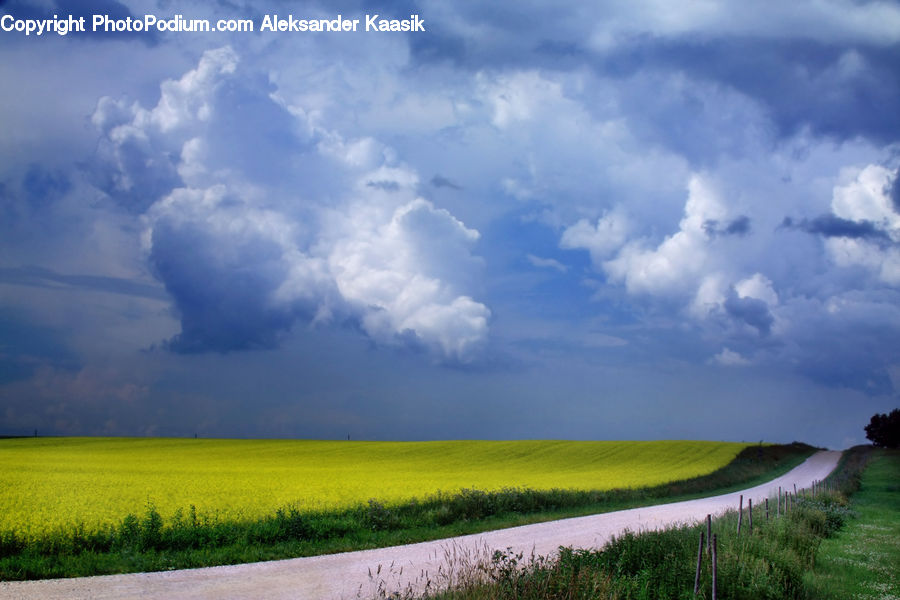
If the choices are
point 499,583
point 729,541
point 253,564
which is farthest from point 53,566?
point 729,541

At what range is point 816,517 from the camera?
2198 centimetres

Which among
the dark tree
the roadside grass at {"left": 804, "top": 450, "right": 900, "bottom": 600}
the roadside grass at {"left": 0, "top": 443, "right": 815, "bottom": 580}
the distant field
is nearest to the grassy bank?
the roadside grass at {"left": 804, "top": 450, "right": 900, "bottom": 600}

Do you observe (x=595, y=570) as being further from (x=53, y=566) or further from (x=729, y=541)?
(x=53, y=566)

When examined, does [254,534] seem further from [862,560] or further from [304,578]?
[862,560]

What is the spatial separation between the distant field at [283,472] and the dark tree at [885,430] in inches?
2571

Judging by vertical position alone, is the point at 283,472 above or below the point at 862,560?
above

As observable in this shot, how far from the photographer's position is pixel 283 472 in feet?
117

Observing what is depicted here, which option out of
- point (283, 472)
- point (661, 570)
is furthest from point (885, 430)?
point (661, 570)

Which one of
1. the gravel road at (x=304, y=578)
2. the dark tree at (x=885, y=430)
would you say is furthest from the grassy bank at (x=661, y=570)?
the dark tree at (x=885, y=430)

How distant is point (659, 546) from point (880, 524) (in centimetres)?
1706

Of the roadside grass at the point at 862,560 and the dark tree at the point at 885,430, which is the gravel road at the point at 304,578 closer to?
the roadside grass at the point at 862,560

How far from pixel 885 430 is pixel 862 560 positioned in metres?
124

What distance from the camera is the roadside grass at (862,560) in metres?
14.5

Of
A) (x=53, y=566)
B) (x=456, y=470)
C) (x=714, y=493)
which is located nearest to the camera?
(x=53, y=566)
